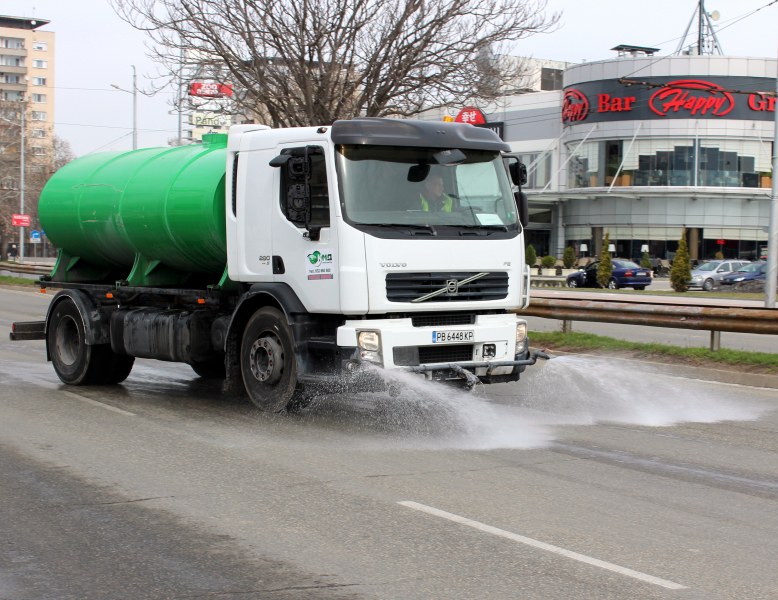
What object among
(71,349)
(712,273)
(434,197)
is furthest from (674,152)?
(434,197)

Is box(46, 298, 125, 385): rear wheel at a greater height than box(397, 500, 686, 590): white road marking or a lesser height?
greater

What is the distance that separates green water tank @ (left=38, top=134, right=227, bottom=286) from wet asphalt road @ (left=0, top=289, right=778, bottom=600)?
1589 mm

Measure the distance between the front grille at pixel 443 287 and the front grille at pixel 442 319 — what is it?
7.1 inches

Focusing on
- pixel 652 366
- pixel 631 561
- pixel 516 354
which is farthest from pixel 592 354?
pixel 631 561

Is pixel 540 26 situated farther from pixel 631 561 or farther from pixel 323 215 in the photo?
pixel 631 561

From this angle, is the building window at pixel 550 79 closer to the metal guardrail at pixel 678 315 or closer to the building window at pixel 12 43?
the metal guardrail at pixel 678 315

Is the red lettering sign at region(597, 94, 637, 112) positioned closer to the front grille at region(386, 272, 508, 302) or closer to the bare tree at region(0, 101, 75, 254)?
the bare tree at region(0, 101, 75, 254)

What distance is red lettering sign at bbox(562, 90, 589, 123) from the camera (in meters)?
64.9

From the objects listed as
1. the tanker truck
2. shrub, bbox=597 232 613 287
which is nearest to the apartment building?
shrub, bbox=597 232 613 287

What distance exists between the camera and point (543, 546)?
227 inches

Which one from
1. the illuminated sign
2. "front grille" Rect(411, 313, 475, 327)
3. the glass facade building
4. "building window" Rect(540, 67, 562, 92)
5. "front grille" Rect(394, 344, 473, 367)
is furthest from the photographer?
"building window" Rect(540, 67, 562, 92)

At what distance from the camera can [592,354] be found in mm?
16000

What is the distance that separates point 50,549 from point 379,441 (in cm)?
372

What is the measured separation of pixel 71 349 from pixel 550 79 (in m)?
82.1
